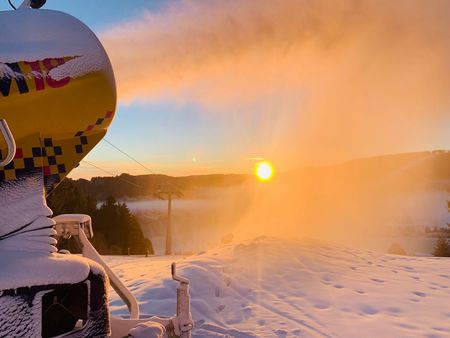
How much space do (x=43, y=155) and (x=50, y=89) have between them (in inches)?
18.2

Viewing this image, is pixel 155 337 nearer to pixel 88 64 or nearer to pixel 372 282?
pixel 88 64

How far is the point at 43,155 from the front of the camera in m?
2.54

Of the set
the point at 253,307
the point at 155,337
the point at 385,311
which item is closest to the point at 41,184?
the point at 155,337

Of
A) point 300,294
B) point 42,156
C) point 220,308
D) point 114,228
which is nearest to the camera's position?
point 42,156

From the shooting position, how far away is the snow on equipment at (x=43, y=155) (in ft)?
6.69

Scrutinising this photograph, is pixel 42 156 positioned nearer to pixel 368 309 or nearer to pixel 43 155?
pixel 43 155

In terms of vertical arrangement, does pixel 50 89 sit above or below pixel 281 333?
above

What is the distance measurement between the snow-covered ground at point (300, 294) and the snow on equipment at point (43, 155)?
3.85 m

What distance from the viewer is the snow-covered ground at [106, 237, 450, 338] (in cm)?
624

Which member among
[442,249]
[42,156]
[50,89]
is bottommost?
[442,249]

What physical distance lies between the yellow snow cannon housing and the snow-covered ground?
13.3 feet

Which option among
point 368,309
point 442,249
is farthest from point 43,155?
point 442,249

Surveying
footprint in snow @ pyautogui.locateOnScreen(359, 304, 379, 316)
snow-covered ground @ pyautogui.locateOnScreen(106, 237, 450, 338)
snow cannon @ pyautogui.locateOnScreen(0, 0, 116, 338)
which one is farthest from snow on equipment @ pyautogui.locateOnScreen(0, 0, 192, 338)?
footprint in snow @ pyautogui.locateOnScreen(359, 304, 379, 316)

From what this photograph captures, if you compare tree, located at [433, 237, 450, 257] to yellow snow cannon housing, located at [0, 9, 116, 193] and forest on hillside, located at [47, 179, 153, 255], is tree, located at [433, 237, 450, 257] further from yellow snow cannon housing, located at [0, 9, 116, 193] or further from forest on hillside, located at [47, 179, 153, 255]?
yellow snow cannon housing, located at [0, 9, 116, 193]
